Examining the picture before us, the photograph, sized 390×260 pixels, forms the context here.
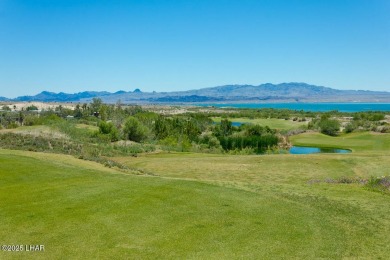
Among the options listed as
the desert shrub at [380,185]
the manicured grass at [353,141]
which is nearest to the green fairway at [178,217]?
the desert shrub at [380,185]

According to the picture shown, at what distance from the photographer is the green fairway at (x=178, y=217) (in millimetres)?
11062

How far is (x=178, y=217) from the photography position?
44.5 ft

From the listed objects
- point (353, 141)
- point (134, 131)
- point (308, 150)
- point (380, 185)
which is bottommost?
point (308, 150)

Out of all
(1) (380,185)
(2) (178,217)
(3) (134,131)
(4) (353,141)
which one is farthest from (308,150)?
(2) (178,217)

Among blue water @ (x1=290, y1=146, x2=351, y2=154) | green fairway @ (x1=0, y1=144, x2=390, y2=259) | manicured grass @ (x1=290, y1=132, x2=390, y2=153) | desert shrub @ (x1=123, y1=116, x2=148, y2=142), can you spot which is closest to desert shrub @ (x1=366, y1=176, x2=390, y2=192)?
green fairway @ (x1=0, y1=144, x2=390, y2=259)

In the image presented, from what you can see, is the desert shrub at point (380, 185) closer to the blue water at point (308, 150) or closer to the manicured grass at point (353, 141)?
the manicured grass at point (353, 141)

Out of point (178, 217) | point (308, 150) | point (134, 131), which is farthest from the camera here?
point (134, 131)

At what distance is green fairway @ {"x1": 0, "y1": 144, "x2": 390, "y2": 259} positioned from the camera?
11.1 metres

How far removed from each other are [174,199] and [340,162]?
107ft

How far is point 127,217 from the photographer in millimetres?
13328

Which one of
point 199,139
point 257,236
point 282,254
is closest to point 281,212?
point 257,236

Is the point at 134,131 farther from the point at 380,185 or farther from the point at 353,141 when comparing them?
the point at 380,185

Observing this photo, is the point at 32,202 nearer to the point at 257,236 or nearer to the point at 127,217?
the point at 127,217

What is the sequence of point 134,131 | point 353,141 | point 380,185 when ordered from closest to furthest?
1. point 380,185
2. point 353,141
3. point 134,131
